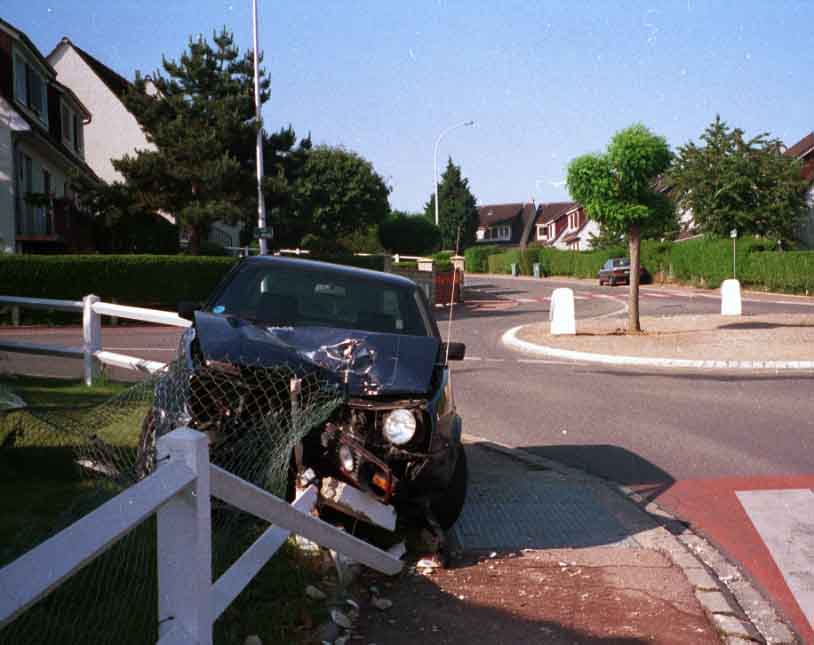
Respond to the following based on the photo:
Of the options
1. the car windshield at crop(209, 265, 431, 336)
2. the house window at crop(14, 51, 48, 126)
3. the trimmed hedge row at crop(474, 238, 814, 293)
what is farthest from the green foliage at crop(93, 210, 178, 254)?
the car windshield at crop(209, 265, 431, 336)

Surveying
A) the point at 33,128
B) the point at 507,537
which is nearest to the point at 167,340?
the point at 33,128

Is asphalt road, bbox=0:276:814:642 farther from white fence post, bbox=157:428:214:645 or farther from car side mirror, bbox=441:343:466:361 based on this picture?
white fence post, bbox=157:428:214:645

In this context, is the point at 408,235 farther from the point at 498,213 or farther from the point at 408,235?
the point at 498,213

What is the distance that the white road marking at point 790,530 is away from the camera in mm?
5270

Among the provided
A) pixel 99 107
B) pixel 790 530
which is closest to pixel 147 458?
pixel 790 530

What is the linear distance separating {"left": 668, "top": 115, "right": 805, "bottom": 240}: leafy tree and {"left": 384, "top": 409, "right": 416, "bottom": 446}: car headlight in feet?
148

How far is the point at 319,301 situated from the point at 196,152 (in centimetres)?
2903

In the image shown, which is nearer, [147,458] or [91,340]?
[147,458]

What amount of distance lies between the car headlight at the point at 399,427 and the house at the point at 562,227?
3412 inches

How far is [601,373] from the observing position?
50.9ft

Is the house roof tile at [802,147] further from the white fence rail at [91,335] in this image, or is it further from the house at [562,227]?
the white fence rail at [91,335]

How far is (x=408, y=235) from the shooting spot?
56.3 meters

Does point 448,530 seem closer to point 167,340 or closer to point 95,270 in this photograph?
point 167,340

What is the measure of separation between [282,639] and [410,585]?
112cm
